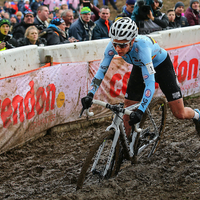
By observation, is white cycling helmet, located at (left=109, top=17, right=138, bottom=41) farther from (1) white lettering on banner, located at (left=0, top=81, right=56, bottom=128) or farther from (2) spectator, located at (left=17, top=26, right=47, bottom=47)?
(2) spectator, located at (left=17, top=26, right=47, bottom=47)

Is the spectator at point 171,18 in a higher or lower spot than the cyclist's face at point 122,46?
lower

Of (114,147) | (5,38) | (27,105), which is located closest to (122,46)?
(114,147)

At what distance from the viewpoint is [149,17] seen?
7199 millimetres

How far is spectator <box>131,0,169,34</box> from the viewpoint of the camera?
7085 mm

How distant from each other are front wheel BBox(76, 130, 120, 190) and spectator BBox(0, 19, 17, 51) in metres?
3.78

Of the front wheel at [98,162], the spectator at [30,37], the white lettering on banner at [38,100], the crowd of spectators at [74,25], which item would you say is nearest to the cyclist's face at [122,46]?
the front wheel at [98,162]

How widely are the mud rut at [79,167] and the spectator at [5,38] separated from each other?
237 cm


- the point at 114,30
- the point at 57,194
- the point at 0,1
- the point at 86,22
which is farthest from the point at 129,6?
the point at 0,1

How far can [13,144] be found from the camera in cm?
557

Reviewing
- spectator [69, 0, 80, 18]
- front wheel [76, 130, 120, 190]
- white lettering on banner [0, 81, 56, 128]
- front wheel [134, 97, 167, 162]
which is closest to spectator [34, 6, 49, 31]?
white lettering on banner [0, 81, 56, 128]

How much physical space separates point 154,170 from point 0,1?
24560mm

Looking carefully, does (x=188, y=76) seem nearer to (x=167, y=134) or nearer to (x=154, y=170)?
(x=167, y=134)

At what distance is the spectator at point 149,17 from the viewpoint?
709 centimetres

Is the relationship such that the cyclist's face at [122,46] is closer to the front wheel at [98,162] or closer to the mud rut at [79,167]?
the front wheel at [98,162]
